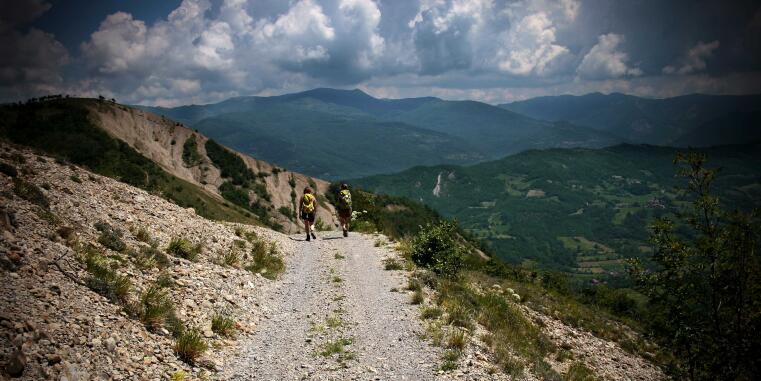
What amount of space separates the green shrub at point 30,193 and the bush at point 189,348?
25.2 ft

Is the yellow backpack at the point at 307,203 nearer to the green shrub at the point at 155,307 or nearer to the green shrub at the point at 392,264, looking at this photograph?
the green shrub at the point at 392,264

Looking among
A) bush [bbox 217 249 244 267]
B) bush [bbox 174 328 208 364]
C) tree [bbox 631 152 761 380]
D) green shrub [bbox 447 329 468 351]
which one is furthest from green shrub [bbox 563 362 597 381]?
bush [bbox 217 249 244 267]

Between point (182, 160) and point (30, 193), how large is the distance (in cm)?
6885

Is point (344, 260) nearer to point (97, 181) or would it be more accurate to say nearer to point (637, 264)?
point (97, 181)

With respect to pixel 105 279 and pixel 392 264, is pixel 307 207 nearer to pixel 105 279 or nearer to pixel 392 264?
pixel 392 264

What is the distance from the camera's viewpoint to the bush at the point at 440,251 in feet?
59.5

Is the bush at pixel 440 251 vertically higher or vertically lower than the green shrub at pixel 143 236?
lower

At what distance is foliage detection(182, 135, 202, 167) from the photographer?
249ft

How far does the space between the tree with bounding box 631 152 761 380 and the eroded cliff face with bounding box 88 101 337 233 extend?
51581mm

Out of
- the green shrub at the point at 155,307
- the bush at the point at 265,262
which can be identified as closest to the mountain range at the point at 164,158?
the bush at the point at 265,262

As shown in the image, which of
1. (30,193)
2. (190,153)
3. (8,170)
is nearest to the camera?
(30,193)

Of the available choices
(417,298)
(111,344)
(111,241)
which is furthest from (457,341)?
(111,241)

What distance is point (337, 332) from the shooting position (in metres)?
10.8

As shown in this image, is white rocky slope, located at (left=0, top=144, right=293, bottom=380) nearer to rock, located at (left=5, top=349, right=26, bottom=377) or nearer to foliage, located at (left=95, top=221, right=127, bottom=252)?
rock, located at (left=5, top=349, right=26, bottom=377)
